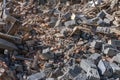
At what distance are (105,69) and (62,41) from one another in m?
1.33

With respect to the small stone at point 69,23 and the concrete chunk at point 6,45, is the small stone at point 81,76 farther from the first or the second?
the small stone at point 69,23

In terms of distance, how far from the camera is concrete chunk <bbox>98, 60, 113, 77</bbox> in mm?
5574

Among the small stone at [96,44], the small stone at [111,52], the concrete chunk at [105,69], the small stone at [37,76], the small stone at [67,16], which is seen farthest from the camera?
the small stone at [67,16]

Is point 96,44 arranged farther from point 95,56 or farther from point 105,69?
point 105,69

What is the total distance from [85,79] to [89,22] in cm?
192

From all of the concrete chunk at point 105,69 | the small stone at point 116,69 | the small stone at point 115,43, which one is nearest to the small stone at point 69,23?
the small stone at point 115,43

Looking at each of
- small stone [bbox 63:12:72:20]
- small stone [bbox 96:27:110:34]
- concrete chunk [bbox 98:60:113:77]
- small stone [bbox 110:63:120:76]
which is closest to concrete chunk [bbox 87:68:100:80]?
concrete chunk [bbox 98:60:113:77]

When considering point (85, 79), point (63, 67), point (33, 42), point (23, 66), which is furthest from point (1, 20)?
point (85, 79)

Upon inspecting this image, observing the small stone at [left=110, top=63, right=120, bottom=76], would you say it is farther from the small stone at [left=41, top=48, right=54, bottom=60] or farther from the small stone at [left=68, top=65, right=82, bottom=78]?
the small stone at [left=41, top=48, right=54, bottom=60]

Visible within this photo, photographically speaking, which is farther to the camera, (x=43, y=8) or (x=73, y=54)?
(x=43, y=8)

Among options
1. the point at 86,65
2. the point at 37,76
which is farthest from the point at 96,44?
the point at 37,76

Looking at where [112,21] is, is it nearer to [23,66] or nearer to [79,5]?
[79,5]

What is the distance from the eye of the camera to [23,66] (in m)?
6.12

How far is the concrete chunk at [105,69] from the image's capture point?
557 centimetres
